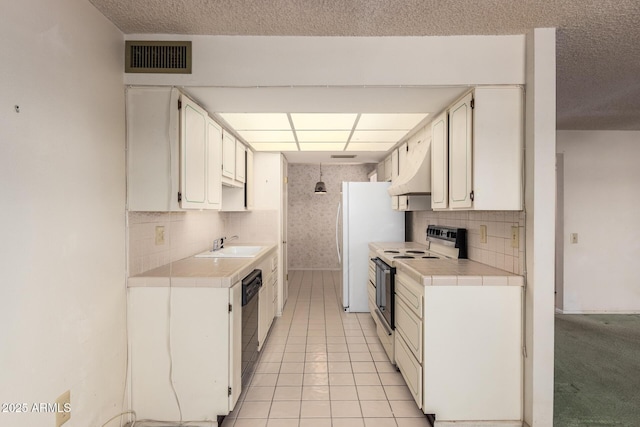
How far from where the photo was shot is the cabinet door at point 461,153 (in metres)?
2.07

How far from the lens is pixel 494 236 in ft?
7.65

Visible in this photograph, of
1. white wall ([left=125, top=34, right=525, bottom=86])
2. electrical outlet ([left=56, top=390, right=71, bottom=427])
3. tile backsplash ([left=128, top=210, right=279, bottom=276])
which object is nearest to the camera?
electrical outlet ([left=56, top=390, right=71, bottom=427])

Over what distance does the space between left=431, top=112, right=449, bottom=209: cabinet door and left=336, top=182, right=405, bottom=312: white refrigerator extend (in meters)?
1.70

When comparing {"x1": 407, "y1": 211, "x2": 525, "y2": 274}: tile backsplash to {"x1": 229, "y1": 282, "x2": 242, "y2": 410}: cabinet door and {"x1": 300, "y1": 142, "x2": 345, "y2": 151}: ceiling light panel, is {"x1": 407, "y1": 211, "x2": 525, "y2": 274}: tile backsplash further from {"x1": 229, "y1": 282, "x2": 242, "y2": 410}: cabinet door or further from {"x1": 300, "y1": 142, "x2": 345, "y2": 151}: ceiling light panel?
{"x1": 229, "y1": 282, "x2": 242, "y2": 410}: cabinet door

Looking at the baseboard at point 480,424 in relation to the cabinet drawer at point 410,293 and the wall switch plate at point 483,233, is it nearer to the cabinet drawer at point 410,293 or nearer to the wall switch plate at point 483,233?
the cabinet drawer at point 410,293

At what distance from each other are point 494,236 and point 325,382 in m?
1.65

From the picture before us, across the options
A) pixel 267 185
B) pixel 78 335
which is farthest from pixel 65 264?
pixel 267 185

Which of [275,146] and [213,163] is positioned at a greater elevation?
[275,146]

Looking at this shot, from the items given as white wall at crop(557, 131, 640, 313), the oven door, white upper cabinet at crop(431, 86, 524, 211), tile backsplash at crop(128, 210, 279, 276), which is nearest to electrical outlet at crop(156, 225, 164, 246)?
tile backsplash at crop(128, 210, 279, 276)

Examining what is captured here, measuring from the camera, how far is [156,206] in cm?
201

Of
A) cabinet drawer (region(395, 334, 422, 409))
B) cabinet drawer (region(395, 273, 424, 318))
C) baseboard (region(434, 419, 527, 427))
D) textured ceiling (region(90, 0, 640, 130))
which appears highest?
textured ceiling (region(90, 0, 640, 130))

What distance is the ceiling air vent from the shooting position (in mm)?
1968

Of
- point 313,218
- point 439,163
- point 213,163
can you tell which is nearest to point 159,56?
point 213,163

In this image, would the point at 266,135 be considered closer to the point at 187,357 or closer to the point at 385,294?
the point at 385,294
